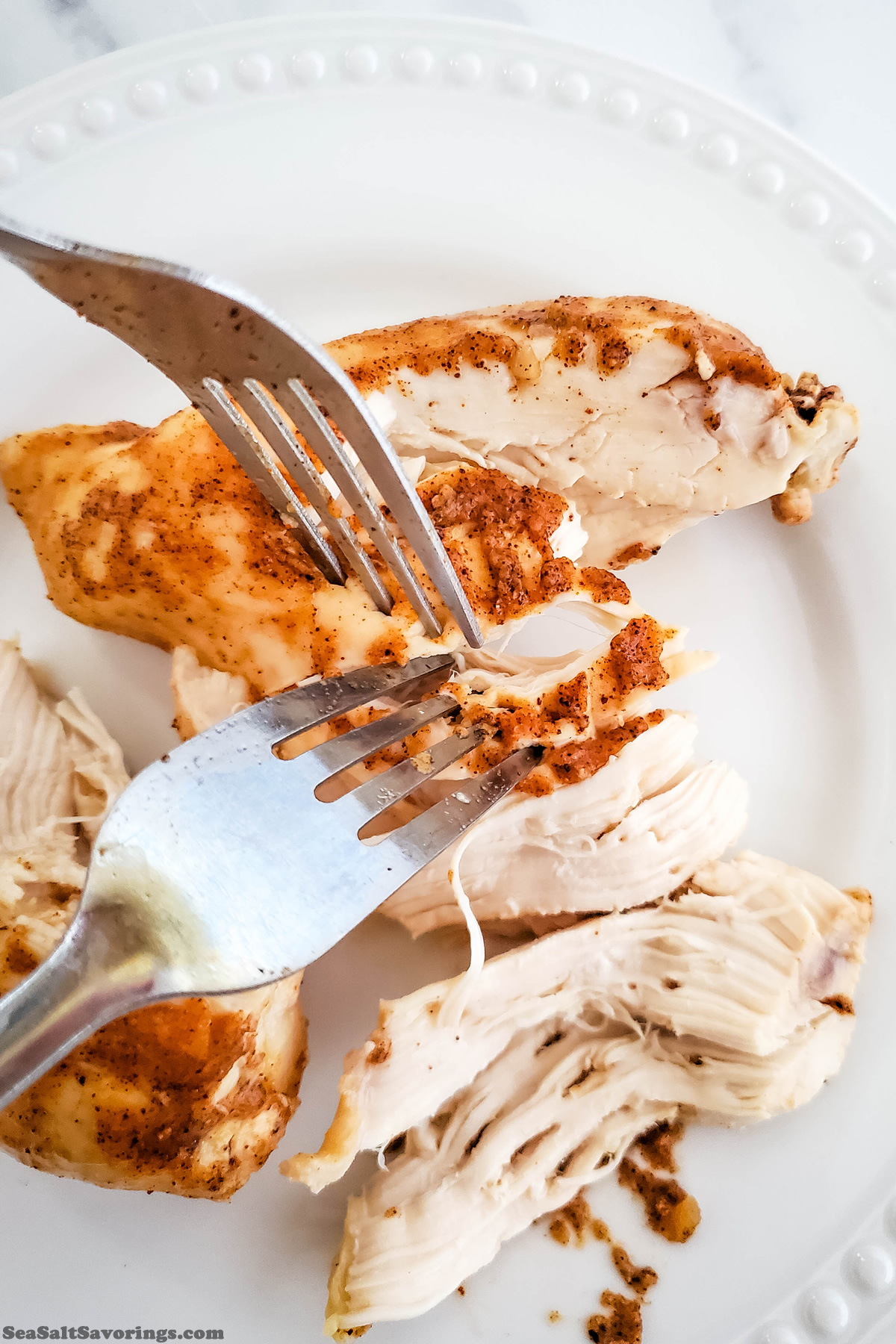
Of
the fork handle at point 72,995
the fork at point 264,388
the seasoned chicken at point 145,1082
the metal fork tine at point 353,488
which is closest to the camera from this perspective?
the fork handle at point 72,995

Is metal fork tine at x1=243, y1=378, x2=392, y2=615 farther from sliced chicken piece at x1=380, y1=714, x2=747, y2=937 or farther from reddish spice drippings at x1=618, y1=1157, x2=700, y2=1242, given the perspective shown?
reddish spice drippings at x1=618, y1=1157, x2=700, y2=1242

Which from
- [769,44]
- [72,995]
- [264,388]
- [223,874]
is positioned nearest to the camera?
[72,995]

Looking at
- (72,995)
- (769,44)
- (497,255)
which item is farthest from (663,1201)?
(769,44)

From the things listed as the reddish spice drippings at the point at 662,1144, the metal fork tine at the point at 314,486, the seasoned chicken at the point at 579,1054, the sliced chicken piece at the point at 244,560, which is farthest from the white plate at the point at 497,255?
the metal fork tine at the point at 314,486

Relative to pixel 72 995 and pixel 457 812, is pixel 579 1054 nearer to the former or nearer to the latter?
pixel 457 812

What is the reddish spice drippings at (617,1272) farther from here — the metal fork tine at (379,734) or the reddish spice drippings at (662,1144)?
the metal fork tine at (379,734)

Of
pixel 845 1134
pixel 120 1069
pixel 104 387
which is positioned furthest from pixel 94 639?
pixel 845 1134

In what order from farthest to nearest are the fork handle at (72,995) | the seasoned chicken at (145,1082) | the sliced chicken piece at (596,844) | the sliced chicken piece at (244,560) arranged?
the sliced chicken piece at (596,844), the sliced chicken piece at (244,560), the seasoned chicken at (145,1082), the fork handle at (72,995)

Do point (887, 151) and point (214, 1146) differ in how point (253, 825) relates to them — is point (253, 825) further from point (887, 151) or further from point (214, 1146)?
point (887, 151)
